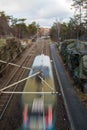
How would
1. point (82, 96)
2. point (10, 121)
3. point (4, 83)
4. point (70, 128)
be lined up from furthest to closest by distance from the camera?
1. point (4, 83)
2. point (82, 96)
3. point (10, 121)
4. point (70, 128)

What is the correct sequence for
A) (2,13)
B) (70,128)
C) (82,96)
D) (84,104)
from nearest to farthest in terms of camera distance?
1. (70,128)
2. (84,104)
3. (82,96)
4. (2,13)

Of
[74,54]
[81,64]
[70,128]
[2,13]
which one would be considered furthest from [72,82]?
[2,13]

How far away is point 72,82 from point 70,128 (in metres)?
11.5

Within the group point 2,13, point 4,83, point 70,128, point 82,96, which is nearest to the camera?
point 70,128

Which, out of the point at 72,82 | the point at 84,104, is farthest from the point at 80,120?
the point at 72,82

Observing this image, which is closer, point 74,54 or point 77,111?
point 77,111

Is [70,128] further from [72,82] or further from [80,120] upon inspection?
[72,82]

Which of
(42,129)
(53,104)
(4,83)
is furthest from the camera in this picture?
(4,83)

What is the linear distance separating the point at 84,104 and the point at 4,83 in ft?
29.8

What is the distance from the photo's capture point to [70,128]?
13.9m

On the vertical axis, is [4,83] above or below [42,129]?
below

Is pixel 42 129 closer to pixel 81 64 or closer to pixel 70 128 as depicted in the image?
pixel 70 128

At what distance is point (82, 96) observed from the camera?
791 inches

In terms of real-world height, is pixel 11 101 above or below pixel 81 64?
below
